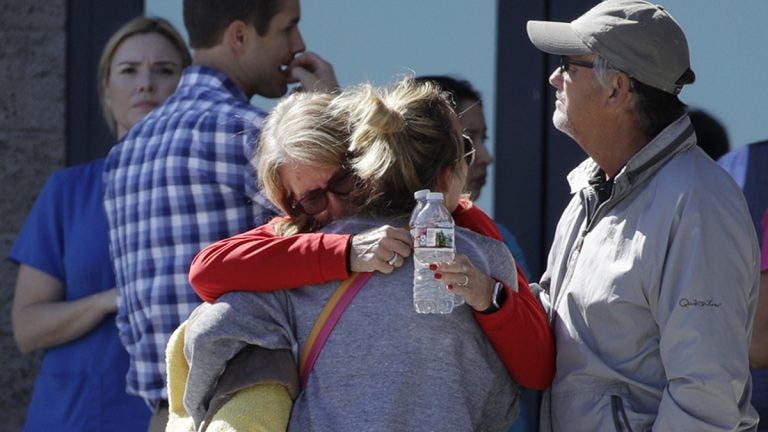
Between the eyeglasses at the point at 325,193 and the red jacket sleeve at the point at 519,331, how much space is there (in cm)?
25

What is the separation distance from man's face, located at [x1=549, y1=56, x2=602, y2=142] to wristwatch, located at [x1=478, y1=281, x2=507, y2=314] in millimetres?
522

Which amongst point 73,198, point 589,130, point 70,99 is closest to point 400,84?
point 589,130

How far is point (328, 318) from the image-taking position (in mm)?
2635

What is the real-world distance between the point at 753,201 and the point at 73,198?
6.55 ft

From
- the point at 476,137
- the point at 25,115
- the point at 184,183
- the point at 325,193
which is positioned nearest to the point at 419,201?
the point at 325,193

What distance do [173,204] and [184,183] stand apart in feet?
0.20

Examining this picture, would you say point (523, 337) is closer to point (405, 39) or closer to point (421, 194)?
point (421, 194)

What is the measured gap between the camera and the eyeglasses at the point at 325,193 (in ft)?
8.98

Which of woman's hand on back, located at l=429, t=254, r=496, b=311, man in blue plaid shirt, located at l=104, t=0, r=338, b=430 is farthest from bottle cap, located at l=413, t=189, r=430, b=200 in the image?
man in blue plaid shirt, located at l=104, t=0, r=338, b=430

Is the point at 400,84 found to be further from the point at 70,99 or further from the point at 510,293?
the point at 70,99

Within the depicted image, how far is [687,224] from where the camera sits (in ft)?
9.08

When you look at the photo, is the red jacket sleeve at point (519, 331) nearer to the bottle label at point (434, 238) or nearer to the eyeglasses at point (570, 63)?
the bottle label at point (434, 238)

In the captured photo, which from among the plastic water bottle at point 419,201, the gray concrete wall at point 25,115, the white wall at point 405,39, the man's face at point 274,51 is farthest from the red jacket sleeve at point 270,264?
the gray concrete wall at point 25,115

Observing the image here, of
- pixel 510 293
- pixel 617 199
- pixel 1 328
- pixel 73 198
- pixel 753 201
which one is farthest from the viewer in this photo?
pixel 1 328
